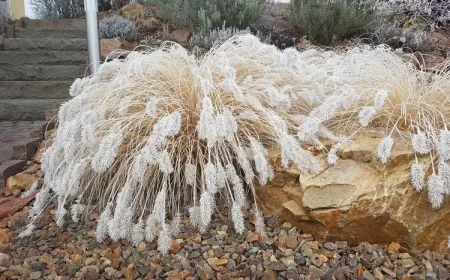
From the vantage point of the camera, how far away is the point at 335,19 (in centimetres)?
454

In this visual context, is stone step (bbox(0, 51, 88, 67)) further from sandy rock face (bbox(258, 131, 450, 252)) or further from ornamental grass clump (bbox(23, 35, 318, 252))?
sandy rock face (bbox(258, 131, 450, 252))

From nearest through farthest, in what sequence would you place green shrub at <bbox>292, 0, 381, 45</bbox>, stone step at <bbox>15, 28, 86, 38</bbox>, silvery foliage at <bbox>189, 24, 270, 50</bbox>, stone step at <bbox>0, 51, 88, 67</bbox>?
1. silvery foliage at <bbox>189, 24, 270, 50</bbox>
2. green shrub at <bbox>292, 0, 381, 45</bbox>
3. stone step at <bbox>0, 51, 88, 67</bbox>
4. stone step at <bbox>15, 28, 86, 38</bbox>

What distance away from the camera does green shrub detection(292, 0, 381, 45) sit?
4465 millimetres

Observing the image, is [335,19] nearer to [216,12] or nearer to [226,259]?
[216,12]

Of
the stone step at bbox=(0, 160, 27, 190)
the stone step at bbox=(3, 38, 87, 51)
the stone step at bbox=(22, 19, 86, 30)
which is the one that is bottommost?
the stone step at bbox=(0, 160, 27, 190)

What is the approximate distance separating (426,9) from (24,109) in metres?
4.24

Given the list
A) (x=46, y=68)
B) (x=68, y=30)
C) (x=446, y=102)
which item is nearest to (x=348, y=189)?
(x=446, y=102)

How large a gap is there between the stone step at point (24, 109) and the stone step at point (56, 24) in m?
1.52

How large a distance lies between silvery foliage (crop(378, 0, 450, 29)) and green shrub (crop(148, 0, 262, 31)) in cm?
140

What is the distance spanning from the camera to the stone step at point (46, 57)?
474 centimetres

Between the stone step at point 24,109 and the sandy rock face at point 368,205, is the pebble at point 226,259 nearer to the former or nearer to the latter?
the sandy rock face at point 368,205

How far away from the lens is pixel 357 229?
1.95 metres

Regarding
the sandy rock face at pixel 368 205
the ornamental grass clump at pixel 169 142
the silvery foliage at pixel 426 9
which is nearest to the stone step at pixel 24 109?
the ornamental grass clump at pixel 169 142

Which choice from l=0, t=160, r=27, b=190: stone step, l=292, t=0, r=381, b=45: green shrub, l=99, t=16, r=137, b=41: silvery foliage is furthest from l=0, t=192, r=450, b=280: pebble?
l=99, t=16, r=137, b=41: silvery foliage
